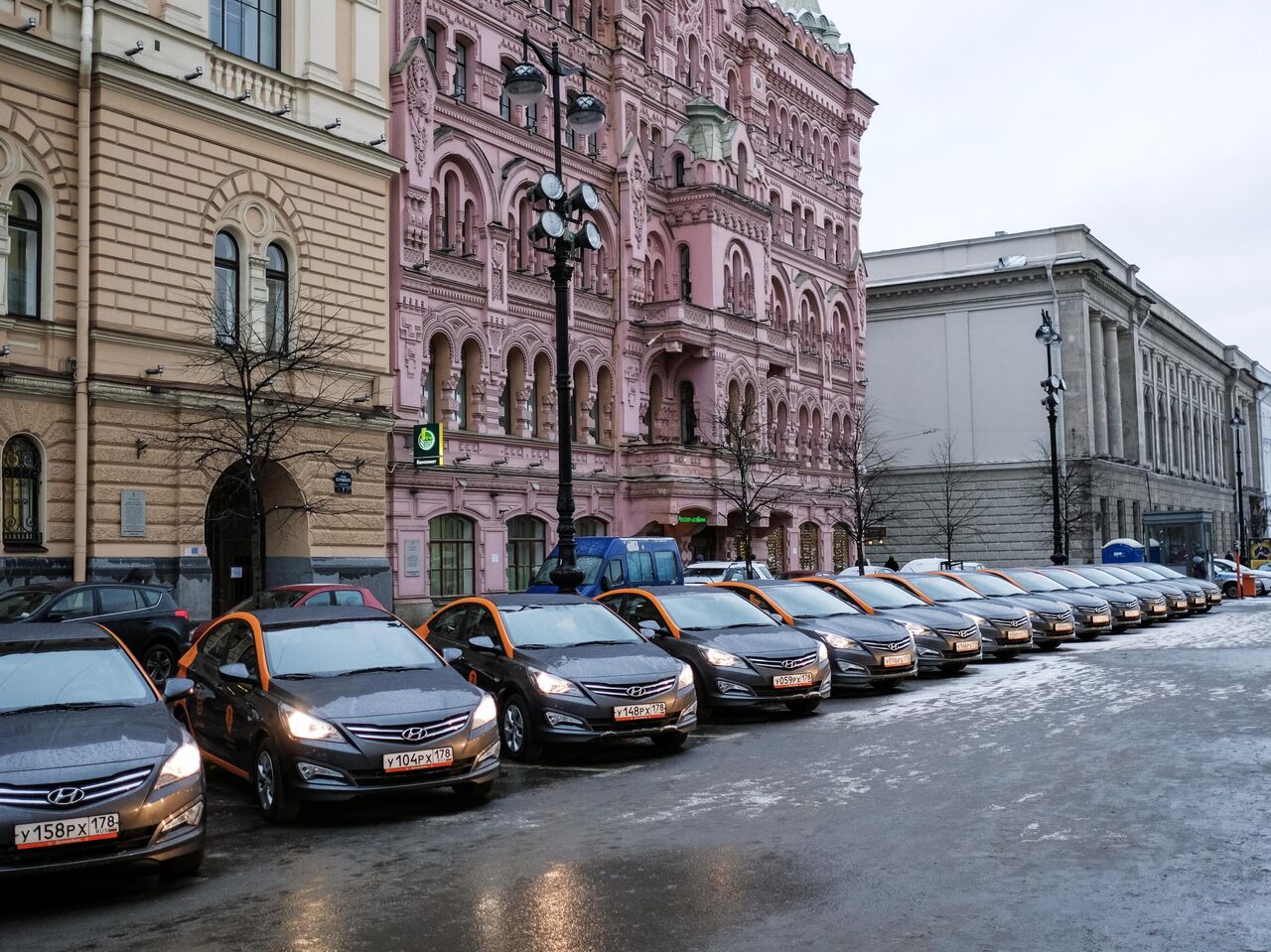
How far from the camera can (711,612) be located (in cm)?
1606

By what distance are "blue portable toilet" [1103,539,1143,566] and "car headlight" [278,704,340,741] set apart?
46700 millimetres

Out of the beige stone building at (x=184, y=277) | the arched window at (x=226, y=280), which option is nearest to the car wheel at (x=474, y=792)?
the beige stone building at (x=184, y=277)

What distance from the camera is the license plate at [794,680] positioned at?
14.8 meters

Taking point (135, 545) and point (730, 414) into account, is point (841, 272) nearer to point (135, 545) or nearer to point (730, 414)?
point (730, 414)

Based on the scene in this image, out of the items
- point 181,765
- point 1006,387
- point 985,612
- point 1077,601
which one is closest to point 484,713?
point 181,765

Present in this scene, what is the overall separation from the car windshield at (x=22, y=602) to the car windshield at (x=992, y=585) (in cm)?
1611

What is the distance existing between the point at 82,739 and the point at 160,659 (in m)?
12.9

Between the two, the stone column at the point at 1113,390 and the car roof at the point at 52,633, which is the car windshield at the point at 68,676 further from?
the stone column at the point at 1113,390

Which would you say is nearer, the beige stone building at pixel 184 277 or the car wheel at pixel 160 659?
the car wheel at pixel 160 659

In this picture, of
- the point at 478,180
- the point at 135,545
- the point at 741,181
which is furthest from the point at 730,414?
the point at 135,545

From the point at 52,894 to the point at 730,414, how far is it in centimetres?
3602

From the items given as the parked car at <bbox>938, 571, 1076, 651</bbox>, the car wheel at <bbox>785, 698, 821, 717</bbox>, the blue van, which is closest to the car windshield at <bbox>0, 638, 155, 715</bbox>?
the car wheel at <bbox>785, 698, 821, 717</bbox>

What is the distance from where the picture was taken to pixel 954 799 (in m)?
9.66

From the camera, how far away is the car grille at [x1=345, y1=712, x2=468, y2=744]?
962cm
